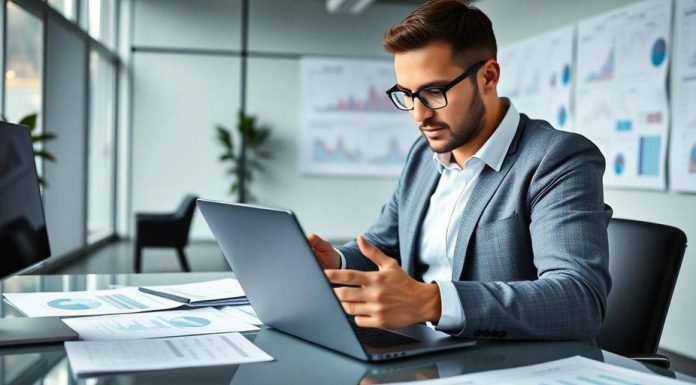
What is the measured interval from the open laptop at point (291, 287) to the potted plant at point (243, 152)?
723cm

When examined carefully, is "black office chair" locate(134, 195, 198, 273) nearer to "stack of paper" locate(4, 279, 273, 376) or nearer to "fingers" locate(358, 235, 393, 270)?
"stack of paper" locate(4, 279, 273, 376)

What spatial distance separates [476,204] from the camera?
150 cm

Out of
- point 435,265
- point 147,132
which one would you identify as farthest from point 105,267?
point 435,265

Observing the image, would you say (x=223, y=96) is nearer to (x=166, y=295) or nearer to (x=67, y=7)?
(x=67, y=7)

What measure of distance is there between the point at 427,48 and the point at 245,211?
60 centimetres

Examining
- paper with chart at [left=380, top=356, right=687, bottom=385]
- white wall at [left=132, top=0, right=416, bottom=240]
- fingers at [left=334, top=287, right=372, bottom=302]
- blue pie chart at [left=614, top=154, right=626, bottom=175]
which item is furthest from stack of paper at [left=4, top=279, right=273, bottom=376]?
white wall at [left=132, top=0, right=416, bottom=240]

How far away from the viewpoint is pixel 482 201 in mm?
1491

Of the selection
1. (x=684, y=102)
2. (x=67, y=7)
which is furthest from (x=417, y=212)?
(x=67, y=7)

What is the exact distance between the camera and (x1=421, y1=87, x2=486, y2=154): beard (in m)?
1.51

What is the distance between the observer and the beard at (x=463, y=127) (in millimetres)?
1513

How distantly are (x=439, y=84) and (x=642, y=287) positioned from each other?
2.03 ft

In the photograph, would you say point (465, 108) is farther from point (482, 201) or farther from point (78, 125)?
point (78, 125)

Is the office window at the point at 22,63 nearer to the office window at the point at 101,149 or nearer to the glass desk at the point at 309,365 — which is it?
the office window at the point at 101,149

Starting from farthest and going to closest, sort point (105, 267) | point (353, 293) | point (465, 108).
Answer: point (105, 267) < point (465, 108) < point (353, 293)
